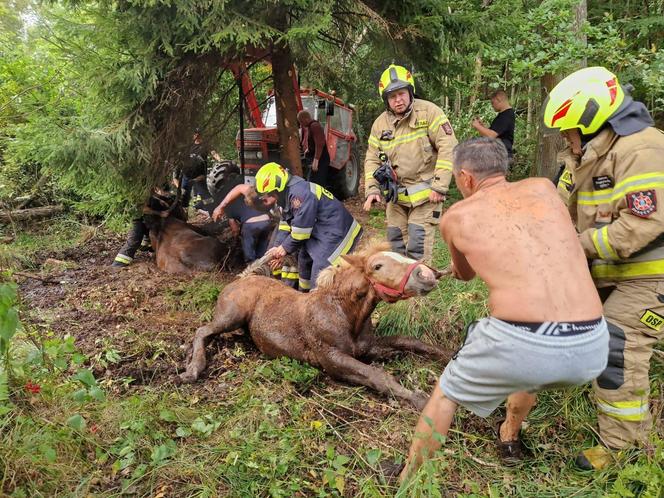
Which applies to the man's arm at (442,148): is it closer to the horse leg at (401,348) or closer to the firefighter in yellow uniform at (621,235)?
the horse leg at (401,348)

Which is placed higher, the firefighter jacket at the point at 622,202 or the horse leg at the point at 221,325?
the firefighter jacket at the point at 622,202

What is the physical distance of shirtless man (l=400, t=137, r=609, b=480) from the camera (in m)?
2.24

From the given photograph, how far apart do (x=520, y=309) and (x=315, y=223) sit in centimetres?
332

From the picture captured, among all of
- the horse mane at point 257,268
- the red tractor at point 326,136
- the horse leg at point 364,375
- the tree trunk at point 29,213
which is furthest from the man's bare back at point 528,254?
the tree trunk at point 29,213

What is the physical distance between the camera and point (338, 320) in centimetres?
390

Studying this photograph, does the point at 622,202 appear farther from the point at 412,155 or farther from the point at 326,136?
the point at 326,136

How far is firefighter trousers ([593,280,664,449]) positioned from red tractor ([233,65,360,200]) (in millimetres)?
6823

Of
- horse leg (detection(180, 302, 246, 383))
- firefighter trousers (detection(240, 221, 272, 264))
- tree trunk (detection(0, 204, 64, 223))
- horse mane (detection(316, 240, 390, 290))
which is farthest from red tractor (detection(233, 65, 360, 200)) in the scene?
horse mane (detection(316, 240, 390, 290))

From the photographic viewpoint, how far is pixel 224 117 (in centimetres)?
741

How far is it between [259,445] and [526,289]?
1.98 meters

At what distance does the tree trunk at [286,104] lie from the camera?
257 inches

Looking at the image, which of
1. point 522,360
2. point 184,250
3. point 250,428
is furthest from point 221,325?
point 522,360

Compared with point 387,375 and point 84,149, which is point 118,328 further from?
point 387,375

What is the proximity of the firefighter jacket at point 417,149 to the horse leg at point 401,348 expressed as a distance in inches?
67.2
